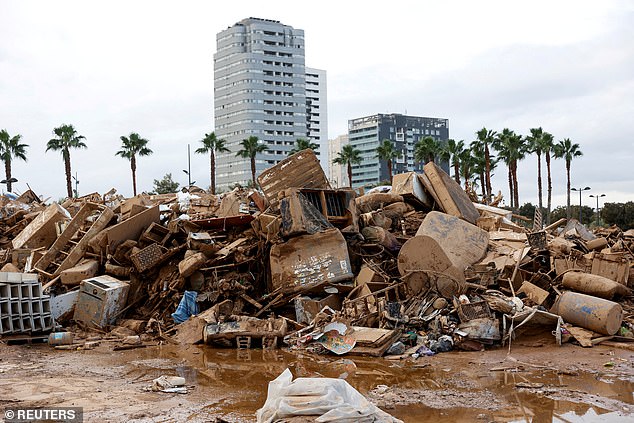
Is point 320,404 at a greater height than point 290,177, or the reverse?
point 290,177

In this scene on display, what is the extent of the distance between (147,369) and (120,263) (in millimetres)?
5049

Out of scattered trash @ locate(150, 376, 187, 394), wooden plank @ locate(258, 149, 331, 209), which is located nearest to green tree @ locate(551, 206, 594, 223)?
wooden plank @ locate(258, 149, 331, 209)

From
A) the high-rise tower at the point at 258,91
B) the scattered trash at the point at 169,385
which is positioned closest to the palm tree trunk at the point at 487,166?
the scattered trash at the point at 169,385

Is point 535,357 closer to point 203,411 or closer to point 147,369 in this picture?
point 203,411

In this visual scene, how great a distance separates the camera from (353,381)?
8656mm

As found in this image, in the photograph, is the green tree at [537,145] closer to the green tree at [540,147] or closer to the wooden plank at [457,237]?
the green tree at [540,147]

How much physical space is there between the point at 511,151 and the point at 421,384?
40905mm

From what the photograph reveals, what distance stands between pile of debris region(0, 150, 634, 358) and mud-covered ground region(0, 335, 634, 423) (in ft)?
1.88

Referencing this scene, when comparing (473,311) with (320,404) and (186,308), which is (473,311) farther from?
(320,404)

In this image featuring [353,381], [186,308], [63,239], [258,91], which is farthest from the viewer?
[258,91]

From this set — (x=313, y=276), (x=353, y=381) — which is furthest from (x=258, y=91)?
(x=353, y=381)

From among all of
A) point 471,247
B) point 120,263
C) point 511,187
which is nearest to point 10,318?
point 120,263

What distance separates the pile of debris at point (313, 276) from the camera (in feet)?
36.2

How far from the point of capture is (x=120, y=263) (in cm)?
1427
